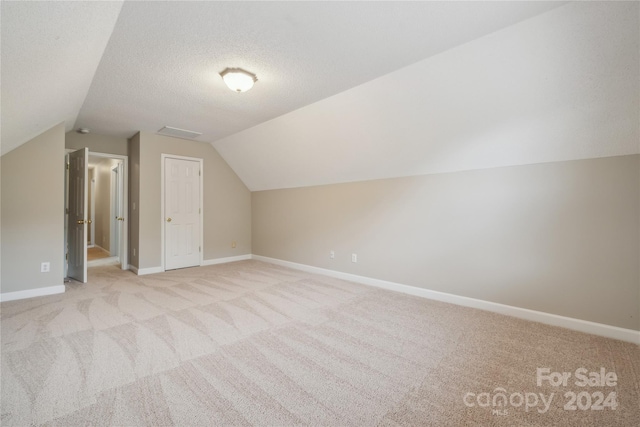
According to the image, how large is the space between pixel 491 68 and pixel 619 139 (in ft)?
3.81

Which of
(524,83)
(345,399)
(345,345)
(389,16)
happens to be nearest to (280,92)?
(389,16)

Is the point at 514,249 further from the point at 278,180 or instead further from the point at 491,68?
the point at 278,180

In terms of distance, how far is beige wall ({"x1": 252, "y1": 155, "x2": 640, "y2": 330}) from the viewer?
2.24m

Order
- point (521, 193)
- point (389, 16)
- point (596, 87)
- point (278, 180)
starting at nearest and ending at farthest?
point (389, 16) → point (596, 87) → point (521, 193) → point (278, 180)

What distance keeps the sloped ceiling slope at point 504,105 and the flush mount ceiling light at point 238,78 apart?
3.27ft

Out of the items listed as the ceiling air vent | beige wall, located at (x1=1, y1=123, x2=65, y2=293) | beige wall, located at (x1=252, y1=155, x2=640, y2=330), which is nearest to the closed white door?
the ceiling air vent

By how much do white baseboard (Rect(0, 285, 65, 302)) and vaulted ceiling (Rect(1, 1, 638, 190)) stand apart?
5.65 feet

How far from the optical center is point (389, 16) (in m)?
1.80

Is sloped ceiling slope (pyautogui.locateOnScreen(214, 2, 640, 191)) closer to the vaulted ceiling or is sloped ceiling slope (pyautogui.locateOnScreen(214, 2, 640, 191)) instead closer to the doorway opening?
the vaulted ceiling

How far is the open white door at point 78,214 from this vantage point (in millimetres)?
3869

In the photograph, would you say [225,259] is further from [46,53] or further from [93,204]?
[93,204]

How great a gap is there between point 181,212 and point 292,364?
3.99 m

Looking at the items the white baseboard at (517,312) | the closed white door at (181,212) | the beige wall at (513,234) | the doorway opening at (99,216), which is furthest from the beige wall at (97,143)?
the white baseboard at (517,312)

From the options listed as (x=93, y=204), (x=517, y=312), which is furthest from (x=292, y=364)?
(x=93, y=204)
